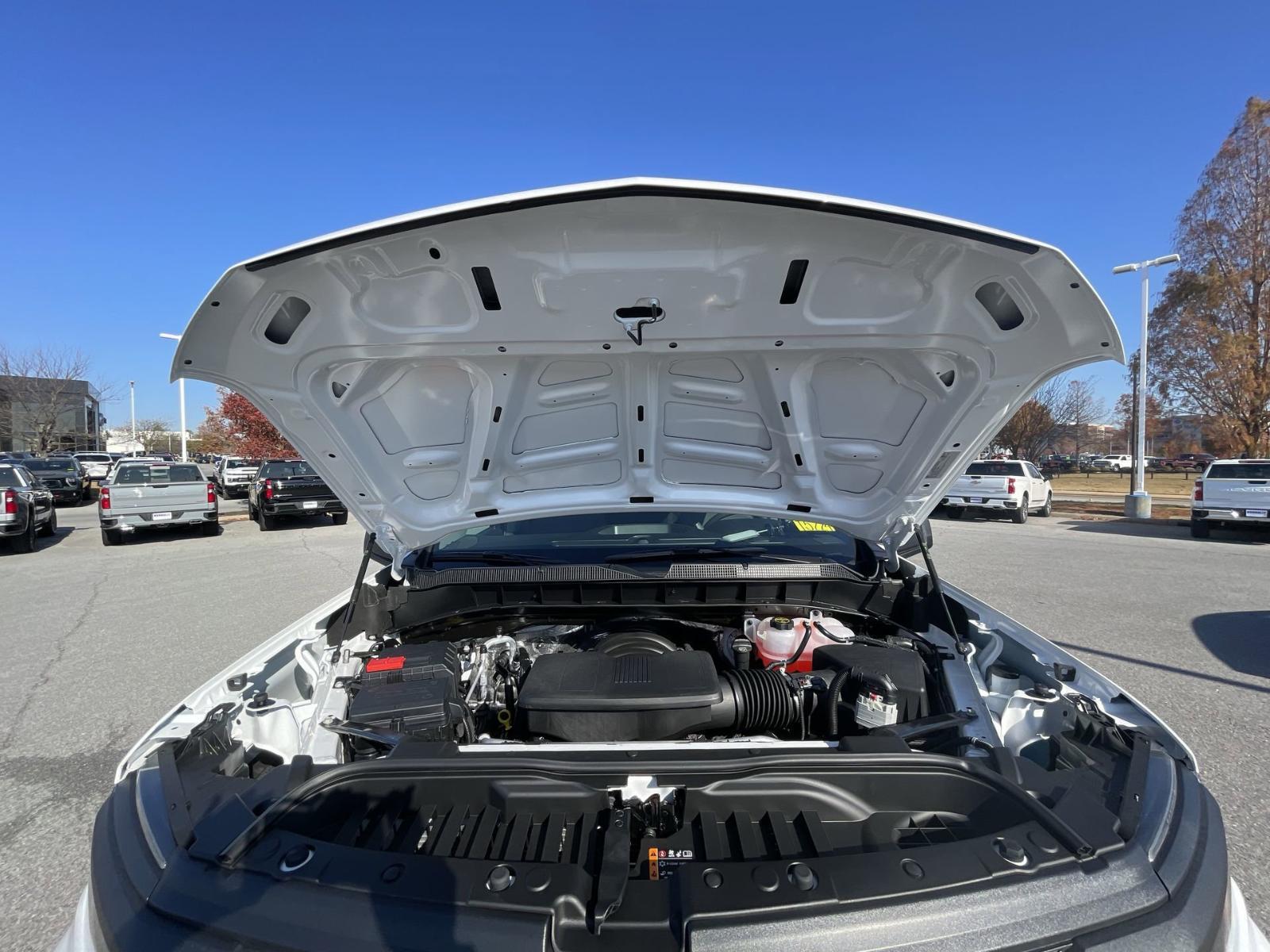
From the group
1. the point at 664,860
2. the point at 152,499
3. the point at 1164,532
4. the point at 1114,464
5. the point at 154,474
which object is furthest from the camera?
the point at 1114,464

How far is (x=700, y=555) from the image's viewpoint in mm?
2697

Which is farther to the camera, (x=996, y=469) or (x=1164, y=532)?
(x=996, y=469)

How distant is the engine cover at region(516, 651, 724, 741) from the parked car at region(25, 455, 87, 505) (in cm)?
2512

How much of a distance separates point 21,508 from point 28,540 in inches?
31.3

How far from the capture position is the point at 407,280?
6.26ft

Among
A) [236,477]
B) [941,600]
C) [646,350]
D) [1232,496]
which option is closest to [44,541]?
[236,477]

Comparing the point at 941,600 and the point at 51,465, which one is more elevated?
the point at 941,600

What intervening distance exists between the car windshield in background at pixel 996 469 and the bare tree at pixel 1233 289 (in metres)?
6.82

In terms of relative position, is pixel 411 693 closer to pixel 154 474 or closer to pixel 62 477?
pixel 154 474

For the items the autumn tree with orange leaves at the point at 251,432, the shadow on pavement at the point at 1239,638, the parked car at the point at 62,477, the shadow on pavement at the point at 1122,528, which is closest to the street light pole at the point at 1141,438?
the shadow on pavement at the point at 1122,528

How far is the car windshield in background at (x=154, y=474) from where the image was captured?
478 inches

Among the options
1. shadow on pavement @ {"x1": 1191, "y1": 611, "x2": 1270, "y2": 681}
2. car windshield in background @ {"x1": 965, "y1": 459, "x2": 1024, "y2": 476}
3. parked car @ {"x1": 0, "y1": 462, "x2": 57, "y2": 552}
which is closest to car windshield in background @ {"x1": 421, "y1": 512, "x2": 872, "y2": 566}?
shadow on pavement @ {"x1": 1191, "y1": 611, "x2": 1270, "y2": 681}

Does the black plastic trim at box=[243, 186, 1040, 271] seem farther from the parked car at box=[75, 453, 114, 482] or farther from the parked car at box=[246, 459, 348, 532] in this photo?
the parked car at box=[75, 453, 114, 482]

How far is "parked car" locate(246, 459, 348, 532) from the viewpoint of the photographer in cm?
1397
